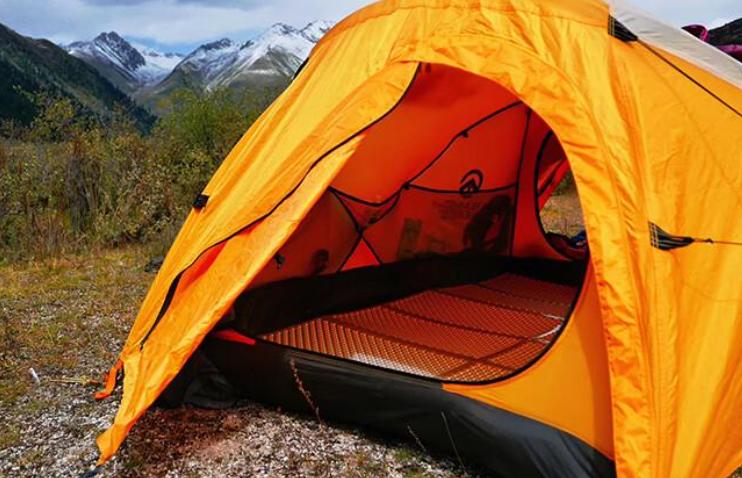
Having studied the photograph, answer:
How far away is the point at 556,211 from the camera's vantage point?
832 cm

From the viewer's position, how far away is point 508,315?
3.69 m

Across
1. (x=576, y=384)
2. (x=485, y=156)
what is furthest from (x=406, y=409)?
(x=485, y=156)

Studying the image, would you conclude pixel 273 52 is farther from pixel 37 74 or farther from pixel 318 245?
pixel 318 245

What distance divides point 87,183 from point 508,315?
537cm

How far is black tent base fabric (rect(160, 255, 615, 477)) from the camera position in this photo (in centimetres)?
231

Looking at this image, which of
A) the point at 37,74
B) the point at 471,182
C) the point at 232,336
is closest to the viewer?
the point at 232,336

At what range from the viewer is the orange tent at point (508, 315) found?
6.63 ft

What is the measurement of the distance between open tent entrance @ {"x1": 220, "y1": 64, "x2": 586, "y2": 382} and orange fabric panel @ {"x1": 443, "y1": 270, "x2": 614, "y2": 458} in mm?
484

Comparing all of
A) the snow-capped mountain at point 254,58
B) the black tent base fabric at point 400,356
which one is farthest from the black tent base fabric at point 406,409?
the snow-capped mountain at point 254,58

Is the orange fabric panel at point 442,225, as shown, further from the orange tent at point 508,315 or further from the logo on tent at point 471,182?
the orange tent at point 508,315

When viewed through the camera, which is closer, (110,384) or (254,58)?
(110,384)

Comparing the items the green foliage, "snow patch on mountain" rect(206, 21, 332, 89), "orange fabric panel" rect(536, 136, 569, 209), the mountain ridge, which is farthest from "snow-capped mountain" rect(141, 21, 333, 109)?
"orange fabric panel" rect(536, 136, 569, 209)

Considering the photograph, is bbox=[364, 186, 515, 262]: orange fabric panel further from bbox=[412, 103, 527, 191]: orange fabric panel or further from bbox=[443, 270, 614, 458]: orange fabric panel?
bbox=[443, 270, 614, 458]: orange fabric panel

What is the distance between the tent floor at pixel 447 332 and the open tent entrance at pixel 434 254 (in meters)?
0.01
